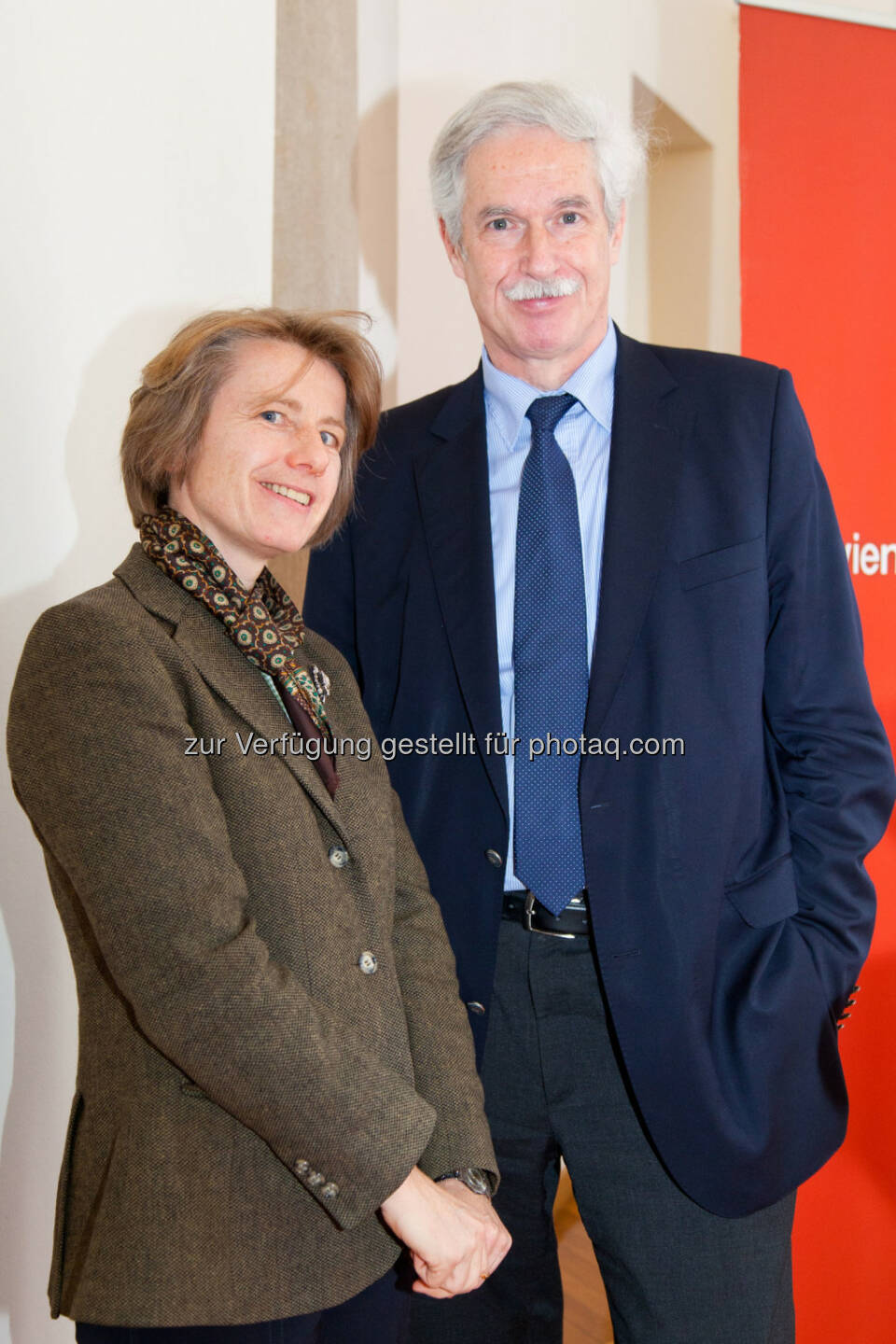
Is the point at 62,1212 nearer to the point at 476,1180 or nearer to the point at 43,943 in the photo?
the point at 476,1180

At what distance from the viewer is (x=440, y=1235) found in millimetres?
1320

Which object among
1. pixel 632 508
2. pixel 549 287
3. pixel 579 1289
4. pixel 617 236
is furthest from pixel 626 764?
pixel 579 1289

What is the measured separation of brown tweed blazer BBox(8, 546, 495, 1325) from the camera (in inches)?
47.3

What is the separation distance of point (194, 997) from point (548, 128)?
1.37 metres

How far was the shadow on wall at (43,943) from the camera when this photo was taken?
75.0 inches

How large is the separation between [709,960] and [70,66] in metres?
1.69

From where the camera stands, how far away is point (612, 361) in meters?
1.92

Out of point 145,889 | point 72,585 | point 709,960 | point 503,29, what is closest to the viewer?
point 145,889

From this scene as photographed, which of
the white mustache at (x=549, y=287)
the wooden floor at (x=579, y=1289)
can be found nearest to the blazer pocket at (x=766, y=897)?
the white mustache at (x=549, y=287)

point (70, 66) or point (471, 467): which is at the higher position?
point (70, 66)

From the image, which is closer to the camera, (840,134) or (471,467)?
(471,467)

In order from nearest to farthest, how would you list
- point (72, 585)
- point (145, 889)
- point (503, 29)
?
point (145, 889) < point (72, 585) < point (503, 29)

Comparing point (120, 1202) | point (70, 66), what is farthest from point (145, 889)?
point (70, 66)

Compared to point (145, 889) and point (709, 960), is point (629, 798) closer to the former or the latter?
point (709, 960)
